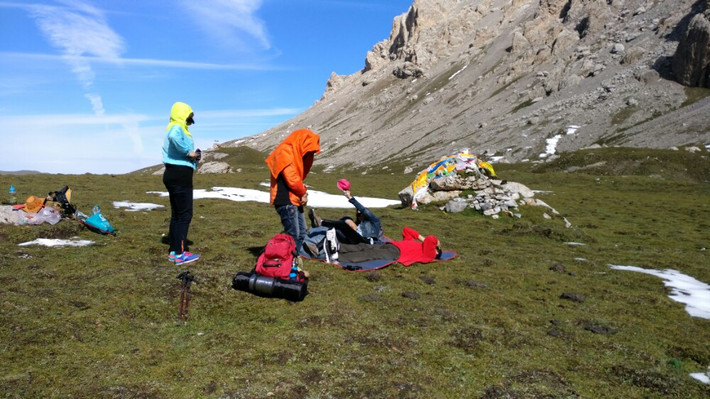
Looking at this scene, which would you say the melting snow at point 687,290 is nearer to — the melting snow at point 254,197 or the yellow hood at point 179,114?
the yellow hood at point 179,114

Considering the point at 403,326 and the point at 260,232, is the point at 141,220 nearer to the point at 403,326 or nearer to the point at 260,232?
the point at 260,232

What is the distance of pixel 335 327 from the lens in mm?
7559

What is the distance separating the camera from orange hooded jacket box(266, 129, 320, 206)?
1059 cm

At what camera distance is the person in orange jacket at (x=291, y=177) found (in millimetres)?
10609

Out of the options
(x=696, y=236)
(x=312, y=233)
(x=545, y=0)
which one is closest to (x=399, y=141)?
(x=545, y=0)

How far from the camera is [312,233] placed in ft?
40.6

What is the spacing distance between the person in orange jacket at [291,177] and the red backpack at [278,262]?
171cm

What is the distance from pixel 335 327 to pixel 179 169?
6009mm

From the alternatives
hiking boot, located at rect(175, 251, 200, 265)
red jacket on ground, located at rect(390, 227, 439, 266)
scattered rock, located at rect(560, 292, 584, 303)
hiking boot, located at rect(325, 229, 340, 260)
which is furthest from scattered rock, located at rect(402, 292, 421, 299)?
hiking boot, located at rect(175, 251, 200, 265)

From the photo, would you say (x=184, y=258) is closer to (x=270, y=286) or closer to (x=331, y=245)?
(x=270, y=286)

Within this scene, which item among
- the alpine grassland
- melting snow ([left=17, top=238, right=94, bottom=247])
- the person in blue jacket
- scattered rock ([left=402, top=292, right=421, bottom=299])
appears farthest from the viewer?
melting snow ([left=17, top=238, right=94, bottom=247])

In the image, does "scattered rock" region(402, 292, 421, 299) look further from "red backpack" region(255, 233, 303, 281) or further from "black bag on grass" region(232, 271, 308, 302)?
"red backpack" region(255, 233, 303, 281)

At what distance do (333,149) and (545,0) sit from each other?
12005 cm

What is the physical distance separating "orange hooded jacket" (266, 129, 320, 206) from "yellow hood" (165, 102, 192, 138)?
235 centimetres
